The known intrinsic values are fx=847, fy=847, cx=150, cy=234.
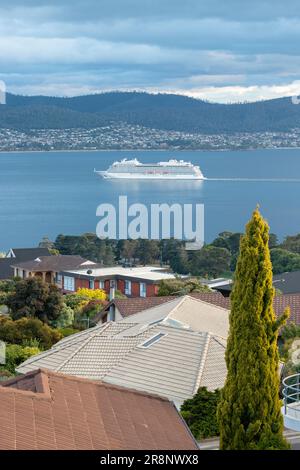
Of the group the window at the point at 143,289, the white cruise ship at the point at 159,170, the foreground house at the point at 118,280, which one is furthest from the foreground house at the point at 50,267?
the white cruise ship at the point at 159,170

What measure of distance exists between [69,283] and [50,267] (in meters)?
2.96

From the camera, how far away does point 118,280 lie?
43.7 m

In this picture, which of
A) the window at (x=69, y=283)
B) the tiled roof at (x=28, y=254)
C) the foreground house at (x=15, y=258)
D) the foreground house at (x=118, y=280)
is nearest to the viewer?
the foreground house at (x=118, y=280)

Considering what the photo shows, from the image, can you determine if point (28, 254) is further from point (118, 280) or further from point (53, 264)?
point (118, 280)

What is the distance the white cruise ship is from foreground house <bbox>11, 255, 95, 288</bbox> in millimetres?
102320

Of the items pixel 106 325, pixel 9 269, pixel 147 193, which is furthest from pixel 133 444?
pixel 147 193

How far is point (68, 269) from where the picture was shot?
47.5 metres

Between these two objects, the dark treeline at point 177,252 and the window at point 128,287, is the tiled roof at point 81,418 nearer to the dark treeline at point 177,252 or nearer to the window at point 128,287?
the window at point 128,287

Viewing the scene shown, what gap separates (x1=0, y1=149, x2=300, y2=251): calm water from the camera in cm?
10112

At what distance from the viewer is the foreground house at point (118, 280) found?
42031 mm

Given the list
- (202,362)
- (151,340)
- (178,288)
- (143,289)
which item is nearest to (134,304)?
(151,340)

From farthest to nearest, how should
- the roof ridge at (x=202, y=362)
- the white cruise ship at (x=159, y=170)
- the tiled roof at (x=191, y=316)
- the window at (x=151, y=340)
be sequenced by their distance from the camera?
1. the white cruise ship at (x=159, y=170)
2. the tiled roof at (x=191, y=316)
3. the window at (x=151, y=340)
4. the roof ridge at (x=202, y=362)

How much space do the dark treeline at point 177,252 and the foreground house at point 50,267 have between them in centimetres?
792

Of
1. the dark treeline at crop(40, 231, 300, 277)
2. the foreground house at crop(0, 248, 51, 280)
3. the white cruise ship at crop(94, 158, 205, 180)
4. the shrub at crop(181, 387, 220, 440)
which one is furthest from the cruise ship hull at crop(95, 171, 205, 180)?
the shrub at crop(181, 387, 220, 440)
